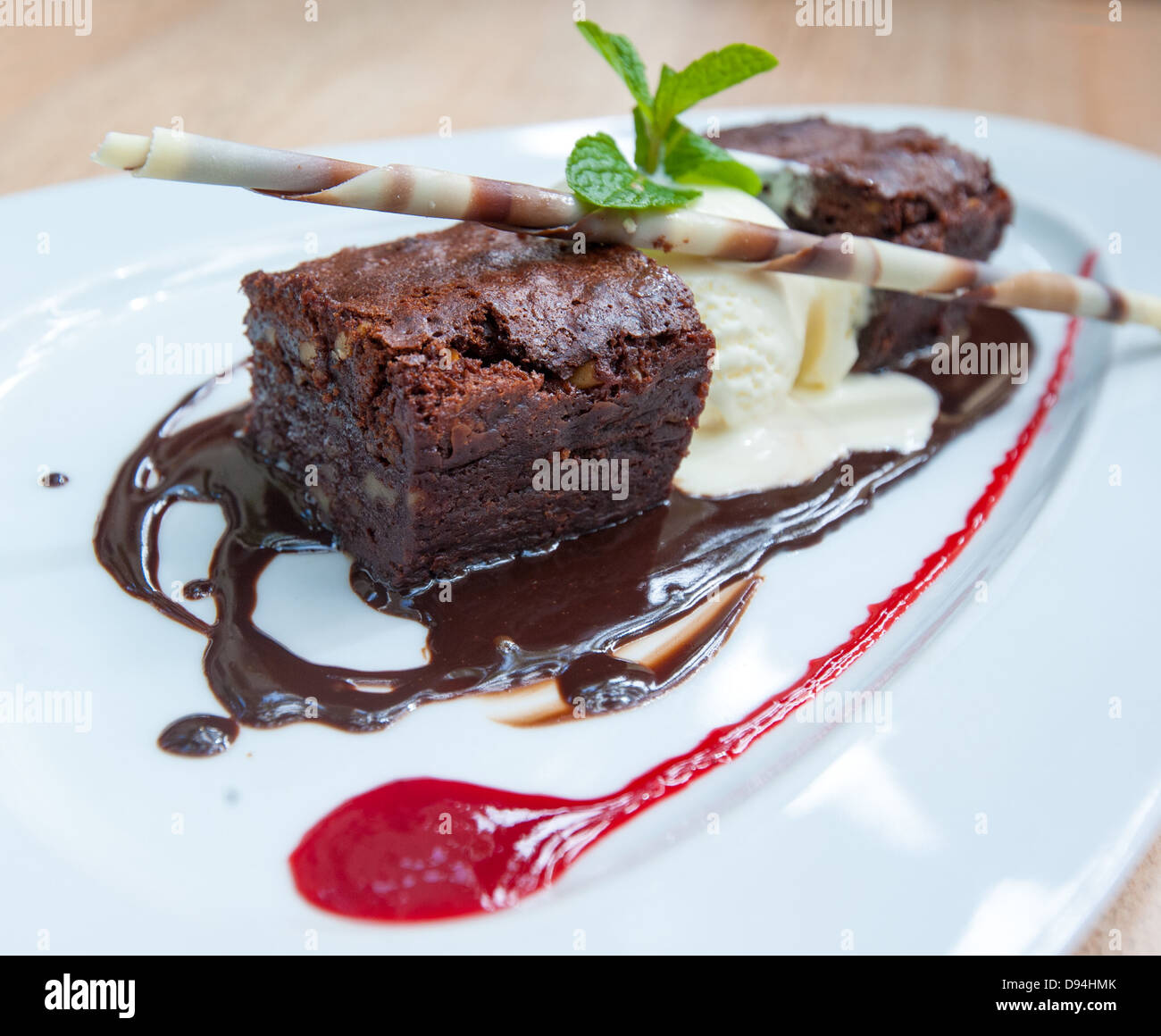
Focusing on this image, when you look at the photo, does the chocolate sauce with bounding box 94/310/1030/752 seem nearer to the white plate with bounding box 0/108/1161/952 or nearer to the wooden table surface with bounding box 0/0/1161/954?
the white plate with bounding box 0/108/1161/952

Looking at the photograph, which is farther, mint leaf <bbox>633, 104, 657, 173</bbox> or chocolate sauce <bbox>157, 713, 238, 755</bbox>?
mint leaf <bbox>633, 104, 657, 173</bbox>

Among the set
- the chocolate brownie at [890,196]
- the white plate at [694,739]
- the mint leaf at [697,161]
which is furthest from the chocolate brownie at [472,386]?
the chocolate brownie at [890,196]

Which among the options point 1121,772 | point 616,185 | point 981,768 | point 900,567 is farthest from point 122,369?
point 1121,772

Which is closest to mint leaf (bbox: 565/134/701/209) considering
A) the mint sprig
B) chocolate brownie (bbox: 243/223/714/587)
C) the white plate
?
the mint sprig

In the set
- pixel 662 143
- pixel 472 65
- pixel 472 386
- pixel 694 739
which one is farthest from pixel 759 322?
pixel 472 65

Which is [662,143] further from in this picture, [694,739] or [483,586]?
[694,739]

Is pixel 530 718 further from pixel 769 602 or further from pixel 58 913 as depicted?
pixel 58 913
